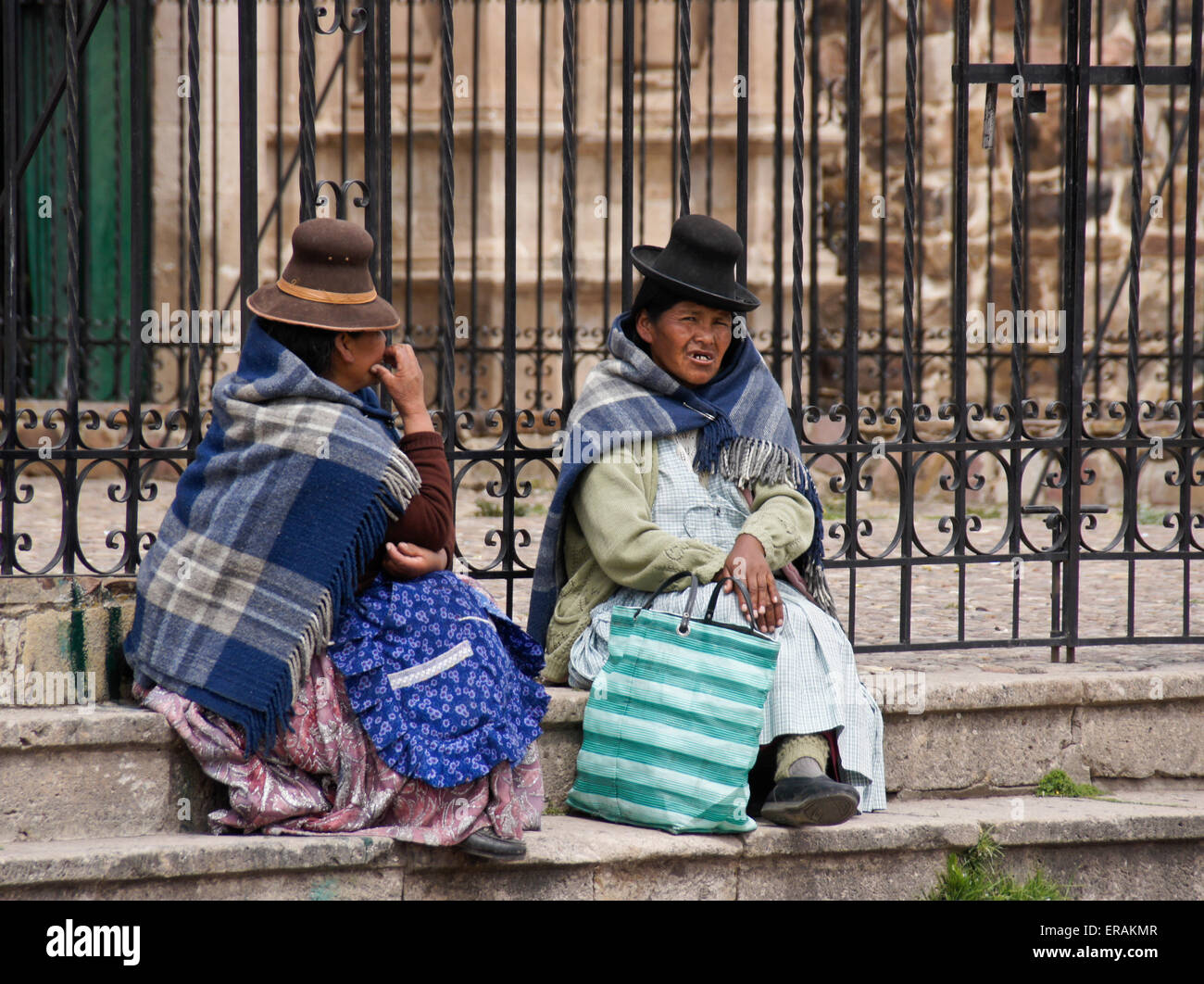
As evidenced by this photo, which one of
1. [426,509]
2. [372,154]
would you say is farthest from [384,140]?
[426,509]

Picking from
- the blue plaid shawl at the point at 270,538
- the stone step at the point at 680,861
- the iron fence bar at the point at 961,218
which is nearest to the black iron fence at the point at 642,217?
the iron fence bar at the point at 961,218

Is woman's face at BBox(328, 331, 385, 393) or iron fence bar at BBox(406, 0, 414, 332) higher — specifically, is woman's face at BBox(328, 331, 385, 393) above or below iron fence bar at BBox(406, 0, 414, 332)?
below

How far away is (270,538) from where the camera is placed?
3244 mm

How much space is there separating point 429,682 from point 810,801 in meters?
0.94

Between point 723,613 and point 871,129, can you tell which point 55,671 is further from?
point 871,129

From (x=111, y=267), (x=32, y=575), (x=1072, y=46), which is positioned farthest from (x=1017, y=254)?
(x=111, y=267)

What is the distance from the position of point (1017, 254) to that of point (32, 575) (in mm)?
2976

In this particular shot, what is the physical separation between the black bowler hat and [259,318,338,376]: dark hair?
92 centimetres

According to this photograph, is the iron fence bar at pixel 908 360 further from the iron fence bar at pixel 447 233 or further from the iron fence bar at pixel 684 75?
the iron fence bar at pixel 447 233

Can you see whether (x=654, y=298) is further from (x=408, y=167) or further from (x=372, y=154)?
(x=408, y=167)

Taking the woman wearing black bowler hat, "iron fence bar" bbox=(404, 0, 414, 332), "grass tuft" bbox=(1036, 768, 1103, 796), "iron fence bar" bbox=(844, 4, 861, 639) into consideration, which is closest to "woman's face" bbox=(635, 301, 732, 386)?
the woman wearing black bowler hat

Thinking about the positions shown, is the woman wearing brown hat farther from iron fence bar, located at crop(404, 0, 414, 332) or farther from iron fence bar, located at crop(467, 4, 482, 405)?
iron fence bar, located at crop(404, 0, 414, 332)

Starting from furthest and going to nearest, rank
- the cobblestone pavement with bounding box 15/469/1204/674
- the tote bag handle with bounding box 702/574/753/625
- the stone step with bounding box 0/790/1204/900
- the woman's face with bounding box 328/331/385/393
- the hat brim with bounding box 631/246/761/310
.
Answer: the cobblestone pavement with bounding box 15/469/1204/674 < the hat brim with bounding box 631/246/761/310 < the tote bag handle with bounding box 702/574/753/625 < the woman's face with bounding box 328/331/385/393 < the stone step with bounding box 0/790/1204/900

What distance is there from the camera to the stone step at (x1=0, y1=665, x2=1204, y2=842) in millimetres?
3303
